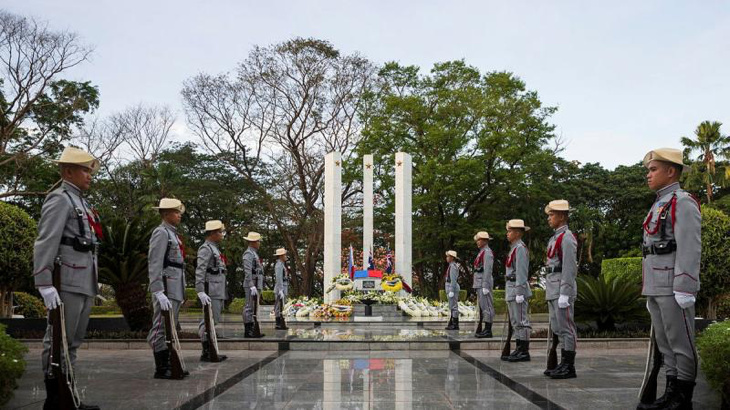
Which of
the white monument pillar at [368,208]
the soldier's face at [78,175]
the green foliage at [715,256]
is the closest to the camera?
the soldier's face at [78,175]

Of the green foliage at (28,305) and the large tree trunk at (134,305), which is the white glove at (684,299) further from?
the green foliage at (28,305)

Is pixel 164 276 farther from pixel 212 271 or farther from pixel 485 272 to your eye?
pixel 485 272

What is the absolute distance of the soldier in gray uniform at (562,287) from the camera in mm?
7641

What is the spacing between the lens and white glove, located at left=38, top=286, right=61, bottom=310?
5.13 meters

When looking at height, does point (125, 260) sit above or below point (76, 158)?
below

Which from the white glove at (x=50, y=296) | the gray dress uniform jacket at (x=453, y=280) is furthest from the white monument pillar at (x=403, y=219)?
the white glove at (x=50, y=296)

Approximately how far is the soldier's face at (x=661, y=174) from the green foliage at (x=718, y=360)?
1.47 metres

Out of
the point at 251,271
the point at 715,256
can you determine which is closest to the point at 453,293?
the point at 251,271

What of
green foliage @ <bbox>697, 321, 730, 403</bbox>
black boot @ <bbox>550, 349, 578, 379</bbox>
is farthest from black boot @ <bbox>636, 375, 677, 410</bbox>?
black boot @ <bbox>550, 349, 578, 379</bbox>

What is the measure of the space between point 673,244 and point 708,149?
3130cm

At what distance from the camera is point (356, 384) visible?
7387mm

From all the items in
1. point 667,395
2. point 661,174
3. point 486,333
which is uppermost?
point 661,174

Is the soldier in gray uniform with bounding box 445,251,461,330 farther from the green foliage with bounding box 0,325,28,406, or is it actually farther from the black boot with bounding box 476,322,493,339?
the green foliage with bounding box 0,325,28,406

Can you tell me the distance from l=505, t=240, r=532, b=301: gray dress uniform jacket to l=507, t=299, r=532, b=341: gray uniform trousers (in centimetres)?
13
